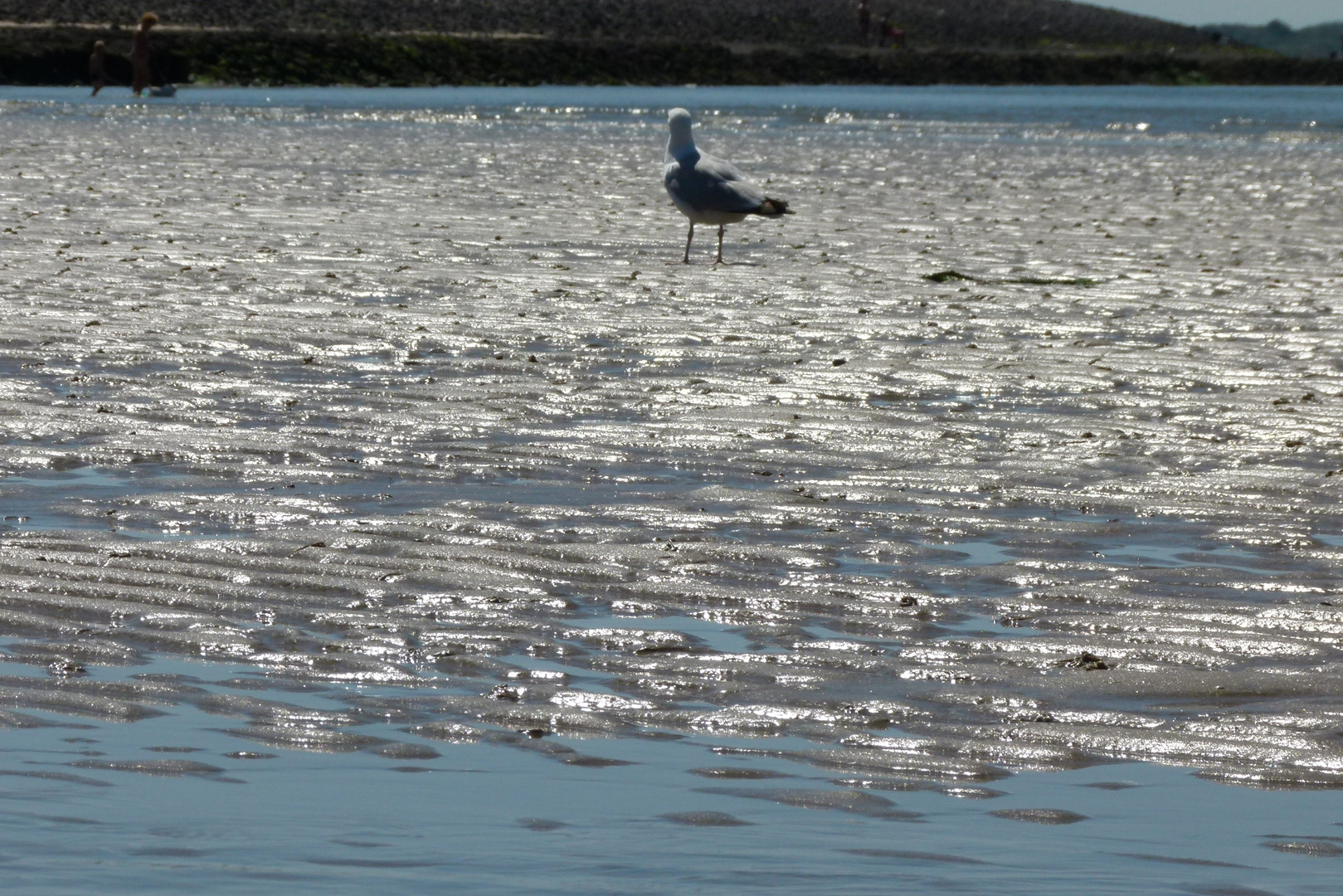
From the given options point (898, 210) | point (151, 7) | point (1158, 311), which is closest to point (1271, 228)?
point (898, 210)

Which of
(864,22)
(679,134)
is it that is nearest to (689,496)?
(679,134)

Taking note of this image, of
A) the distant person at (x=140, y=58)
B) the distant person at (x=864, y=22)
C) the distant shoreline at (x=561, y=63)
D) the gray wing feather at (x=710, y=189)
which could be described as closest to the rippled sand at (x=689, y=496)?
the gray wing feather at (x=710, y=189)

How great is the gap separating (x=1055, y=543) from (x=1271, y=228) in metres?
11.7

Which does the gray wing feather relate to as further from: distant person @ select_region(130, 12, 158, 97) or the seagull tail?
distant person @ select_region(130, 12, 158, 97)

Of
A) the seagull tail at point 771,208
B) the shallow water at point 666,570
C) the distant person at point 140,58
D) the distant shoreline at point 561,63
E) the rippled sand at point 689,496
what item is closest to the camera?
the shallow water at point 666,570

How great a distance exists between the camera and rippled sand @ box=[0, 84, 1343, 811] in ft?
15.1

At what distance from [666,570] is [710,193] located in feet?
29.5

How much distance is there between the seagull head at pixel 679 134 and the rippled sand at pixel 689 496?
2.42ft

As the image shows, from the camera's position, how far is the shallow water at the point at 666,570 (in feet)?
12.6

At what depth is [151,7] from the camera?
71688 mm

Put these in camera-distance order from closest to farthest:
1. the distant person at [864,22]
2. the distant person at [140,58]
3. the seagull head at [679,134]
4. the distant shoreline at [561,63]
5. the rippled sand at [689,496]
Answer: the rippled sand at [689,496] → the seagull head at [679,134] → the distant person at [140,58] → the distant shoreline at [561,63] → the distant person at [864,22]

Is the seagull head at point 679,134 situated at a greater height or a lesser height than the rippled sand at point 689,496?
greater

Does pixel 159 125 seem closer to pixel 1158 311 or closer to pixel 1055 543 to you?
pixel 1158 311

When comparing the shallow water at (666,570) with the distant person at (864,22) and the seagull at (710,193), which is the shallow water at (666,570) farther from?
the distant person at (864,22)
